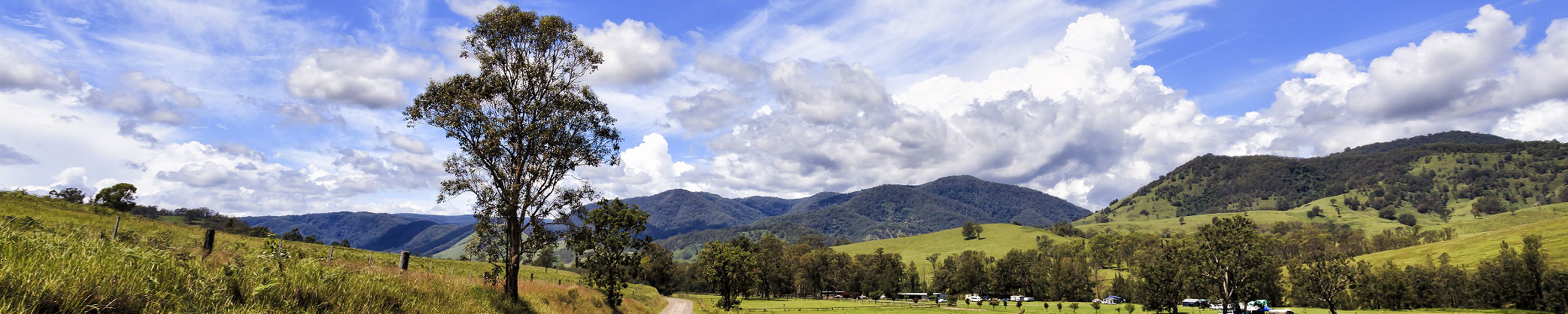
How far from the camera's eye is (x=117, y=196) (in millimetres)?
59500

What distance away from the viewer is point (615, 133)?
2781 cm

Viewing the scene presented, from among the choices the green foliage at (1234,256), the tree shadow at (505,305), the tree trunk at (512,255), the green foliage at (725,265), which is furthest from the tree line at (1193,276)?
the tree shadow at (505,305)

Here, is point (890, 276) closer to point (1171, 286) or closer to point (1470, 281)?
point (1171, 286)

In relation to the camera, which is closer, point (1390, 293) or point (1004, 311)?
point (1004, 311)

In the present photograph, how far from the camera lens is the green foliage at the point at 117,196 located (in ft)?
192

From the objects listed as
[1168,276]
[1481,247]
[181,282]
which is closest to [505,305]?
[181,282]

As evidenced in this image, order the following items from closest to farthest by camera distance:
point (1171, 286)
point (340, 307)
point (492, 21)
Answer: point (340, 307), point (492, 21), point (1171, 286)

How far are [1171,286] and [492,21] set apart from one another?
95.3m

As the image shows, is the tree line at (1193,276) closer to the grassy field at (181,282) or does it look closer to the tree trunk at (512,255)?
the tree trunk at (512,255)

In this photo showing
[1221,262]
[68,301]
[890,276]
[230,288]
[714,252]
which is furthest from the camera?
[890,276]

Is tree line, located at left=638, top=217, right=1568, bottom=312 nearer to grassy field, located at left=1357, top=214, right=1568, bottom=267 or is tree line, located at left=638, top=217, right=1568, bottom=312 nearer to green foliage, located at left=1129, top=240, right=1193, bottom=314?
green foliage, located at left=1129, top=240, right=1193, bottom=314

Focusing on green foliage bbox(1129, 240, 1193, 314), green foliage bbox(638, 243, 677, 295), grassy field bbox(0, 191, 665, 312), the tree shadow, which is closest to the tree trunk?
the tree shadow

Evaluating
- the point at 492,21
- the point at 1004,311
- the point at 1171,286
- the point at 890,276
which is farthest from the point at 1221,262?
the point at 890,276

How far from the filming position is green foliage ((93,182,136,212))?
58500 millimetres
